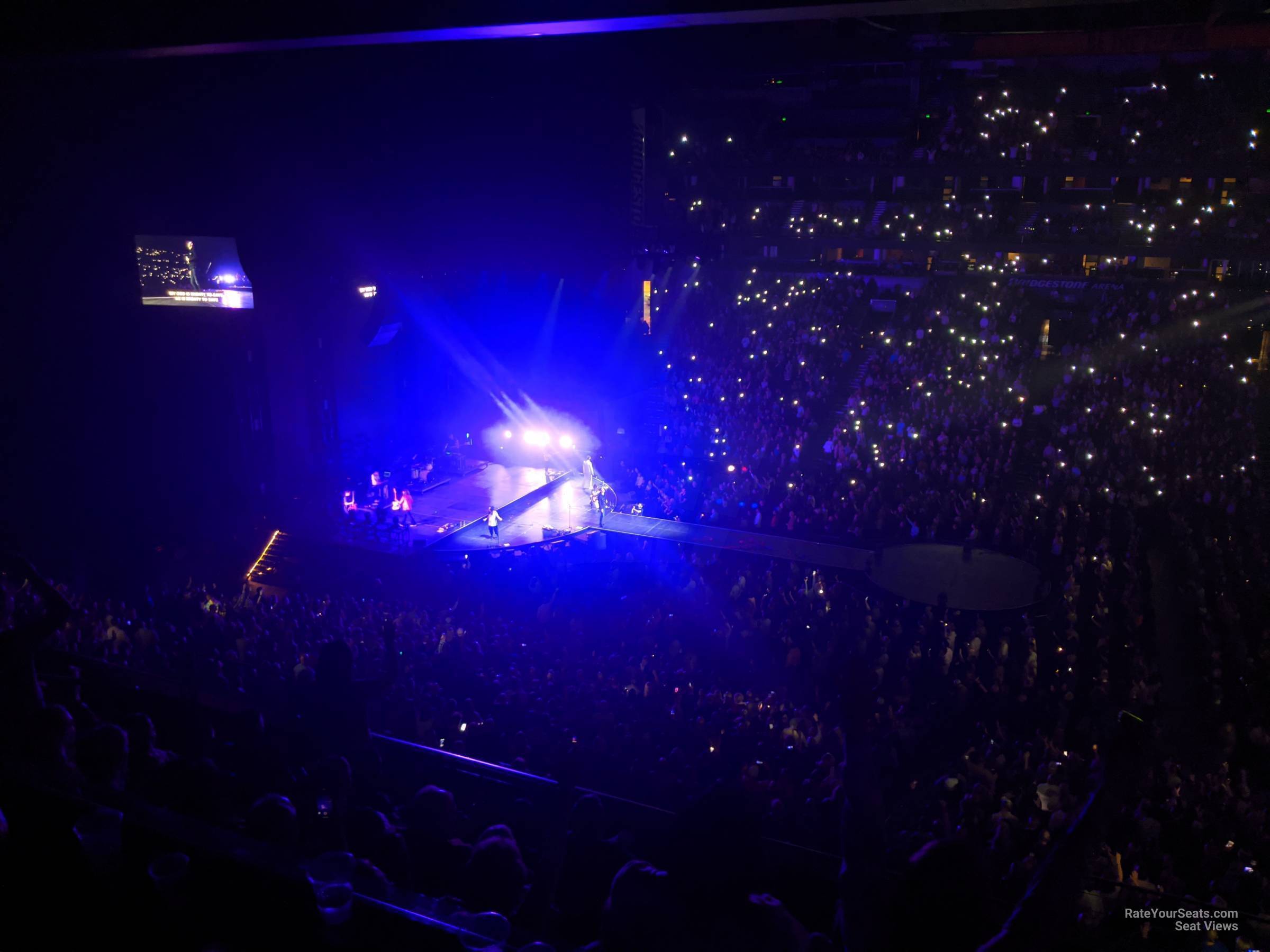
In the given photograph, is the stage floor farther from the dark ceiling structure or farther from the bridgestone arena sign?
the bridgestone arena sign

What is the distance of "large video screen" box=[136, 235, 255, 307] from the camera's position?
12.3 meters

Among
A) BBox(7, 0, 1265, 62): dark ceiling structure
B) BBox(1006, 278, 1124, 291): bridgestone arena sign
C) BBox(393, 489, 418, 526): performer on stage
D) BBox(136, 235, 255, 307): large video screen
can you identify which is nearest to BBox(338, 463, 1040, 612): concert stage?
BBox(393, 489, 418, 526): performer on stage

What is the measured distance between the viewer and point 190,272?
12945mm

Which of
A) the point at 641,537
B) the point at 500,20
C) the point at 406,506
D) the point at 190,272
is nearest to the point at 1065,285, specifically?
the point at 641,537

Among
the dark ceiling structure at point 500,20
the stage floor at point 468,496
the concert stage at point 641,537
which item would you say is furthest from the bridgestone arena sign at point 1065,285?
the dark ceiling structure at point 500,20

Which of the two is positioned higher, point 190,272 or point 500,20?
point 190,272

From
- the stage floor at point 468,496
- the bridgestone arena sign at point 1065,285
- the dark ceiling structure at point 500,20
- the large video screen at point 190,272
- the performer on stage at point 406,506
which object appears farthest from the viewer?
the bridgestone arena sign at point 1065,285

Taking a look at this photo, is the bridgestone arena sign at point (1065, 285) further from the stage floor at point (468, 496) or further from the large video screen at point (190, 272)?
the large video screen at point (190, 272)

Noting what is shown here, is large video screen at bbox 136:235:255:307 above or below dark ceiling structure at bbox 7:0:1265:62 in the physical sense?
above

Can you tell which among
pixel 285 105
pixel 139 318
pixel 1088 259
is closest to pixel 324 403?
pixel 139 318

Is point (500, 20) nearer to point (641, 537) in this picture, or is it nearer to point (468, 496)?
point (641, 537)

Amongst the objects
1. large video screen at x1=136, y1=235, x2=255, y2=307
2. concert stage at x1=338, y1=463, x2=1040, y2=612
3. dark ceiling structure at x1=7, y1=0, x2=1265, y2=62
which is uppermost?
large video screen at x1=136, y1=235, x2=255, y2=307

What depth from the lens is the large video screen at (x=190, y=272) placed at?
12.3 metres

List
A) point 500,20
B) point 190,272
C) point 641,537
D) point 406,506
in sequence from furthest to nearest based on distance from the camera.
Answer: point 406,506 → point 641,537 → point 190,272 → point 500,20
